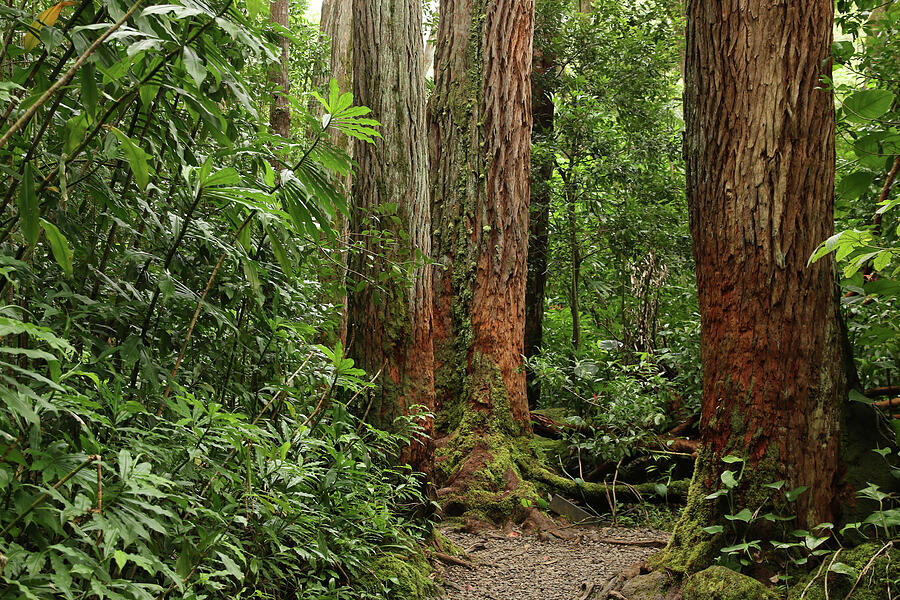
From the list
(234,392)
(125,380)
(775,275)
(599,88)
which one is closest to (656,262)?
(599,88)

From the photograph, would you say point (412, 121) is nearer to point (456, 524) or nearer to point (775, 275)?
point (775, 275)

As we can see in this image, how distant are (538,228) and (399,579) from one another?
6.29 m

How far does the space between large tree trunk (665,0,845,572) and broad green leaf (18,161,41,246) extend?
3.14 meters

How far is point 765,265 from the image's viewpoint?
3268mm

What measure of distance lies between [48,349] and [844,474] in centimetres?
344

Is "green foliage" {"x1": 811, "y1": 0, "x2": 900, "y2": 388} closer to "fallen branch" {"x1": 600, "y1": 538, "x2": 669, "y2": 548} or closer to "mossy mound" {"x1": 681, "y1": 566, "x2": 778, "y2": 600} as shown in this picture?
"mossy mound" {"x1": 681, "y1": 566, "x2": 778, "y2": 600}

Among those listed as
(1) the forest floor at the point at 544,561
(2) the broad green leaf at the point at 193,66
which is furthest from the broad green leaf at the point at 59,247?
(1) the forest floor at the point at 544,561

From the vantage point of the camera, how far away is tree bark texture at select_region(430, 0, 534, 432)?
6.42m

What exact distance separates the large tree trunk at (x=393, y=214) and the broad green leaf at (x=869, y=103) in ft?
8.15

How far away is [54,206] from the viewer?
5.68ft

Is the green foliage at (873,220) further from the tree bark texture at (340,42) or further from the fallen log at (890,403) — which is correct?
the tree bark texture at (340,42)

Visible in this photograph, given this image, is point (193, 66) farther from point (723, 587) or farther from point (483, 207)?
point (483, 207)

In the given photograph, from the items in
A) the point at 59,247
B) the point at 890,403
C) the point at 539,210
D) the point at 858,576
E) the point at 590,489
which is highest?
the point at 539,210

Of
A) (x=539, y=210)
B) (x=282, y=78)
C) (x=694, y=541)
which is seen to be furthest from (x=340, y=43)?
(x=694, y=541)
